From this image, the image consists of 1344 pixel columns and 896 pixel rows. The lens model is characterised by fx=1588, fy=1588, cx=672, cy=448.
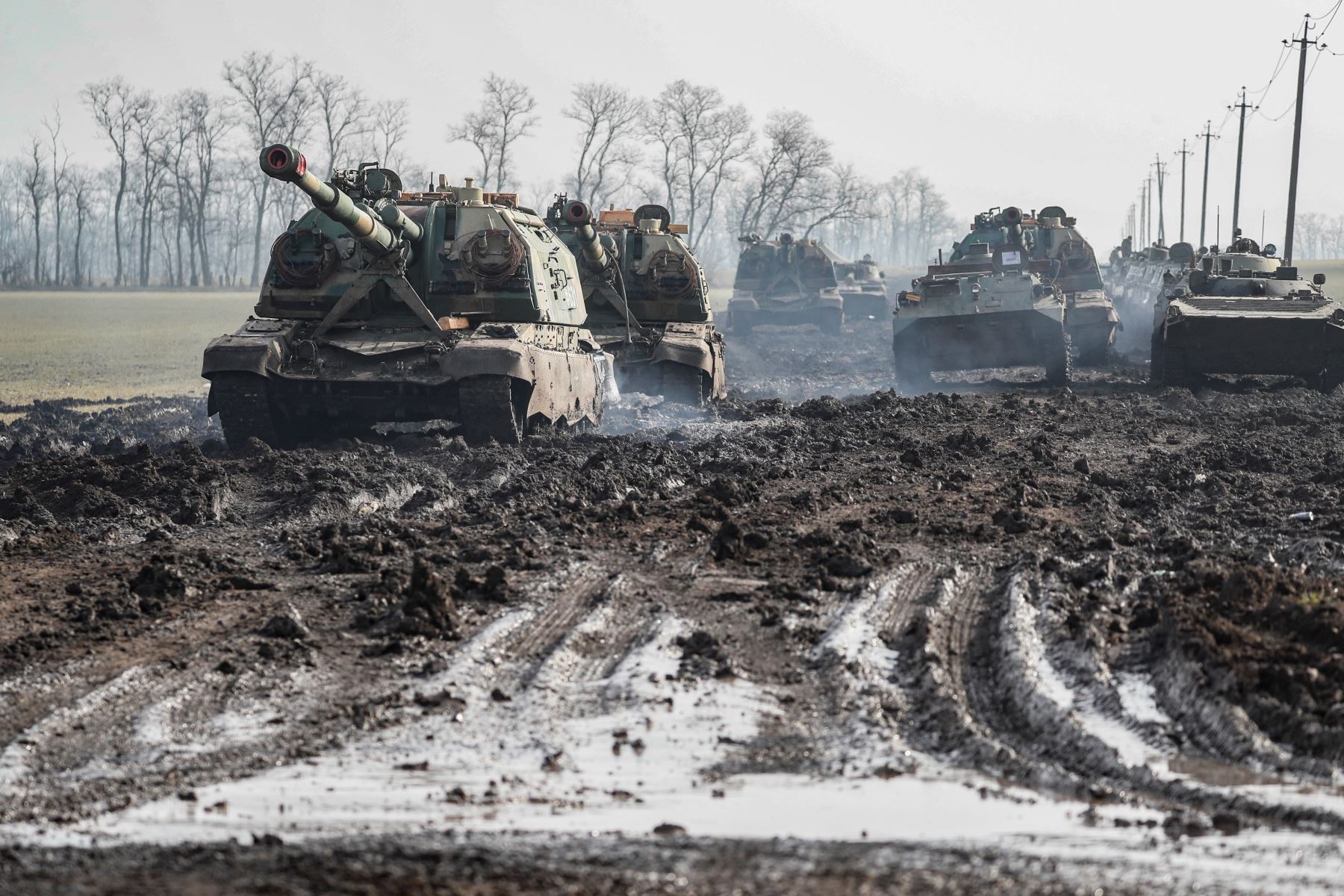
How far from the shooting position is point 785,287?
123 feet

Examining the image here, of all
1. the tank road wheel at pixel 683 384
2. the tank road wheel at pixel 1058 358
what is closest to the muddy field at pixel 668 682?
the tank road wheel at pixel 683 384

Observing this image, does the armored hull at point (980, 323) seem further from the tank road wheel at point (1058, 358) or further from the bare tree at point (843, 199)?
the bare tree at point (843, 199)

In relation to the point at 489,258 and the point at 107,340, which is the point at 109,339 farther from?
the point at 489,258

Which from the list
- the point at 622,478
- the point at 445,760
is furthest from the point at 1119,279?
the point at 445,760

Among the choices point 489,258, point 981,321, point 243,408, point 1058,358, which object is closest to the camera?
point 243,408

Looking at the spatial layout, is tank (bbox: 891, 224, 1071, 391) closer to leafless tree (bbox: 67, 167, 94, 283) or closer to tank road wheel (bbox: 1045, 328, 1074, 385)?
tank road wheel (bbox: 1045, 328, 1074, 385)

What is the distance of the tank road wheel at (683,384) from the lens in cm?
1817

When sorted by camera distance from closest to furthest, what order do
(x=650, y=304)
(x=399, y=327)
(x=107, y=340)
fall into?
(x=399, y=327)
(x=650, y=304)
(x=107, y=340)

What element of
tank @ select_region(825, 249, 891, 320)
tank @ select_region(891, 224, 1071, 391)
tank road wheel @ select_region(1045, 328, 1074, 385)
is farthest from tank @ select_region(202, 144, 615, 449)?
tank @ select_region(825, 249, 891, 320)

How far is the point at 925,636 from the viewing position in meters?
6.52

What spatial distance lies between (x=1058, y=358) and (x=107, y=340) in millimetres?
26740

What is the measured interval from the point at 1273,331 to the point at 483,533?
13172mm

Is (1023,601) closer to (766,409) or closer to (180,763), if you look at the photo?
(180,763)

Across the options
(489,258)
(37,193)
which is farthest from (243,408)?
(37,193)
